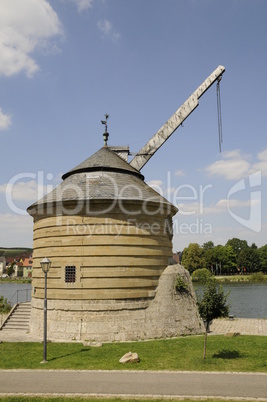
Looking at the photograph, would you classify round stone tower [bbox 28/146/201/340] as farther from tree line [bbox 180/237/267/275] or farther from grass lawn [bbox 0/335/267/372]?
tree line [bbox 180/237/267/275]

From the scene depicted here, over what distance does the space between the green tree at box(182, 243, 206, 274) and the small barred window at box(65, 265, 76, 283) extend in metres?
63.6

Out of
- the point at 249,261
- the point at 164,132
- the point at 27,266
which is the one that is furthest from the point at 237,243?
the point at 164,132

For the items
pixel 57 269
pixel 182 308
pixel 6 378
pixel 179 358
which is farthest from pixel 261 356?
pixel 57 269

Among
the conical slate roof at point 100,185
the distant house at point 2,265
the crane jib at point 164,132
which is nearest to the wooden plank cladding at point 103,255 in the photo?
the conical slate roof at point 100,185

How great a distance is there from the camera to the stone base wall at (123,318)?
1560 centimetres

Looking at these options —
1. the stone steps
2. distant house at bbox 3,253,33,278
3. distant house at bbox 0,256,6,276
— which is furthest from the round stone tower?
distant house at bbox 0,256,6,276

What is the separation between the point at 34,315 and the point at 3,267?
411 feet

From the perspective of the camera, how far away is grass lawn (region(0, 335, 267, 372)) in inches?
440

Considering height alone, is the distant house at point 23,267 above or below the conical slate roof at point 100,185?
below

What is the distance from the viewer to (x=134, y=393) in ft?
28.8

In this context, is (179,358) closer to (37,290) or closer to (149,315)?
(149,315)

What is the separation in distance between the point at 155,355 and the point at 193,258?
67.1m

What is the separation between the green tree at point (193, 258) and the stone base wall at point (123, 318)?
61.3m

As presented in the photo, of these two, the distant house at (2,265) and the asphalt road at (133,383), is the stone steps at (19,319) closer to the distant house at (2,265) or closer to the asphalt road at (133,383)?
the asphalt road at (133,383)
